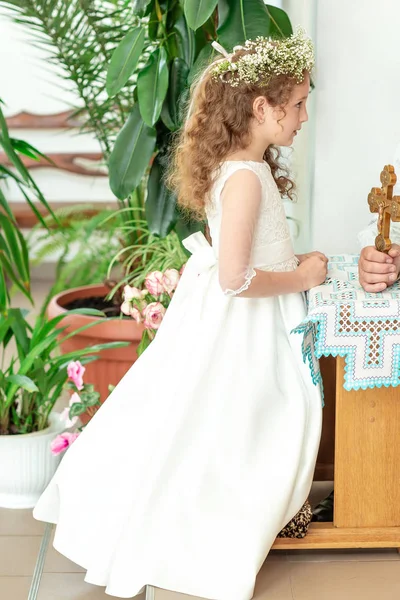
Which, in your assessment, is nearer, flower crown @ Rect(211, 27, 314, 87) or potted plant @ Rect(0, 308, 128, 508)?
flower crown @ Rect(211, 27, 314, 87)

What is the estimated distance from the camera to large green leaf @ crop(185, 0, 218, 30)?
238 centimetres

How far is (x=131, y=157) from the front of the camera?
278 cm

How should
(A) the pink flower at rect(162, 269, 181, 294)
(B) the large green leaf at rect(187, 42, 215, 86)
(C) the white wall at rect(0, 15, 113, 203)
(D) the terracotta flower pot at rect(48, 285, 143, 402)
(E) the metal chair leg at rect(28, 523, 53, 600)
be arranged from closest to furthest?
(E) the metal chair leg at rect(28, 523, 53, 600) < (B) the large green leaf at rect(187, 42, 215, 86) < (A) the pink flower at rect(162, 269, 181, 294) < (D) the terracotta flower pot at rect(48, 285, 143, 402) < (C) the white wall at rect(0, 15, 113, 203)

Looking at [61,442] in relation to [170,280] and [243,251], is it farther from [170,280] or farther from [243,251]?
[243,251]

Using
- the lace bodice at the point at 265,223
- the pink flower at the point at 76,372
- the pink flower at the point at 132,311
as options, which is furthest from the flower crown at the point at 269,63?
the pink flower at the point at 76,372

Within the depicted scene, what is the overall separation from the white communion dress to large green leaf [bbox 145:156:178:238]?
0.69 metres

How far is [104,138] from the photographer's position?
135 inches

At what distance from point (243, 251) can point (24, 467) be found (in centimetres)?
111

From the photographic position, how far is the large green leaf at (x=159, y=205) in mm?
2896

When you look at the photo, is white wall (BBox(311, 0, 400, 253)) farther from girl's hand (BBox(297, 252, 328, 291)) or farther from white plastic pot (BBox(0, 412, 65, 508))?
white plastic pot (BBox(0, 412, 65, 508))

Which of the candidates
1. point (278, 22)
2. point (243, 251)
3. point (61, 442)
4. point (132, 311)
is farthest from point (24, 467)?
point (278, 22)

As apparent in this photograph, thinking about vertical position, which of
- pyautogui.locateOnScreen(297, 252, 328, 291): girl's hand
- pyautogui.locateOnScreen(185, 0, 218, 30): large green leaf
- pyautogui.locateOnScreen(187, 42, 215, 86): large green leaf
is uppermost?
pyautogui.locateOnScreen(185, 0, 218, 30): large green leaf

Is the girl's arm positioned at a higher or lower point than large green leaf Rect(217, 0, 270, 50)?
lower

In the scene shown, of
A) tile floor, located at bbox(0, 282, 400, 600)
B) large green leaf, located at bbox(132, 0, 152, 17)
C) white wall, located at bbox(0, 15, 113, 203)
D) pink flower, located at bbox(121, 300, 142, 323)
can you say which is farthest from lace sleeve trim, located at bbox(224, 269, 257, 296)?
white wall, located at bbox(0, 15, 113, 203)
